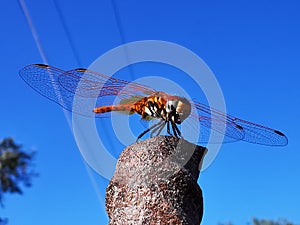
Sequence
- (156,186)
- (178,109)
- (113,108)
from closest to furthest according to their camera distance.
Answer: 1. (156,186)
2. (178,109)
3. (113,108)

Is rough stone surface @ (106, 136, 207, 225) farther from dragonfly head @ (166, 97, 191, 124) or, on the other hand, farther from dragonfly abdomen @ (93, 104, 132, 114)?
dragonfly abdomen @ (93, 104, 132, 114)

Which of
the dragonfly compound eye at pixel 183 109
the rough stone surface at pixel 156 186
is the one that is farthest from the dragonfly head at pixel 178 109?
the rough stone surface at pixel 156 186

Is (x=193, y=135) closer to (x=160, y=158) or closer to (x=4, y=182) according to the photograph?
(x=160, y=158)

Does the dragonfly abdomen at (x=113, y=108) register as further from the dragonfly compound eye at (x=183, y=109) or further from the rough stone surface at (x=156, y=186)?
the rough stone surface at (x=156, y=186)

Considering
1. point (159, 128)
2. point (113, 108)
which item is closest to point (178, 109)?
point (159, 128)

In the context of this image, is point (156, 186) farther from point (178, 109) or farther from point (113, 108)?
point (113, 108)

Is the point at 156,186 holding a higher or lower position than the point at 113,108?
lower

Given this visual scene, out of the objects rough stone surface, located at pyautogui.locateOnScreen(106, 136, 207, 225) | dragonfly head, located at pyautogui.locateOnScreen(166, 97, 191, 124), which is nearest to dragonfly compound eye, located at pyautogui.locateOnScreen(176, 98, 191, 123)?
dragonfly head, located at pyautogui.locateOnScreen(166, 97, 191, 124)
